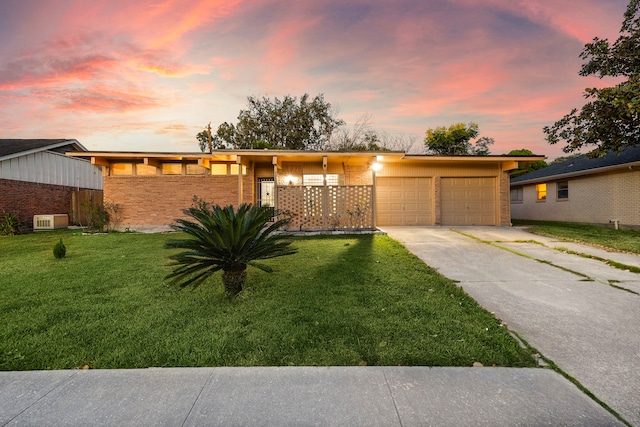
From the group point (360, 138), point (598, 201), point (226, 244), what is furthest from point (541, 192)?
point (226, 244)

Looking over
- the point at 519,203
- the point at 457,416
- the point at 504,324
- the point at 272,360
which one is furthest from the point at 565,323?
the point at 519,203

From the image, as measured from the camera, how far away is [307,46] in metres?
11.7

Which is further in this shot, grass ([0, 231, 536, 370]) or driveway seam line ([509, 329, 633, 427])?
grass ([0, 231, 536, 370])

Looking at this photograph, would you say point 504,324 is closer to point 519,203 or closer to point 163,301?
point 163,301

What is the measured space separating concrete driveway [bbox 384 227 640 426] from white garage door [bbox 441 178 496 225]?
503cm

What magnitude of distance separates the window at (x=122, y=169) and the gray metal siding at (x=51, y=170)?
506 cm

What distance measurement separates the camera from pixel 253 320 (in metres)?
3.20

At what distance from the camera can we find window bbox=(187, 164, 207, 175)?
40.7 ft

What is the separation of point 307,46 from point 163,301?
1133 cm

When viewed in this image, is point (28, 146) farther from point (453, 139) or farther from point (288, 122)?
point (453, 139)

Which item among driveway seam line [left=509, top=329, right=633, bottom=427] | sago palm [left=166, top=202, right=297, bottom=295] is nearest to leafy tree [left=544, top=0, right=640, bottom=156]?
driveway seam line [left=509, top=329, right=633, bottom=427]

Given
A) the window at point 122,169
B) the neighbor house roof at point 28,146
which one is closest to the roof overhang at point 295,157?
the window at point 122,169

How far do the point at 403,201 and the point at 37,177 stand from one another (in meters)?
17.9

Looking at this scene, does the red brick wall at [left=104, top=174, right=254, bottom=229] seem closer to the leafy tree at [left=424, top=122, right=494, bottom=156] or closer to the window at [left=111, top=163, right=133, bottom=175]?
the window at [left=111, top=163, right=133, bottom=175]
